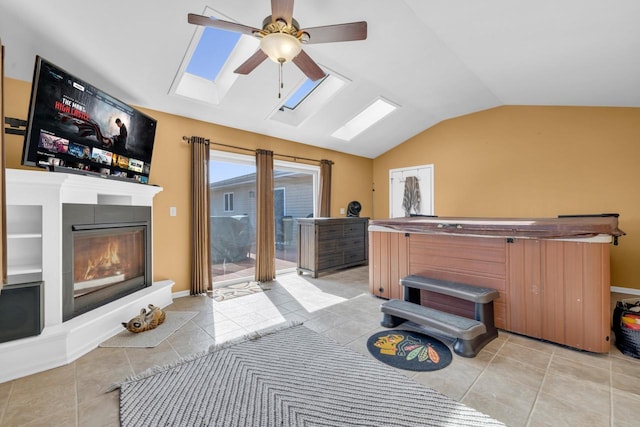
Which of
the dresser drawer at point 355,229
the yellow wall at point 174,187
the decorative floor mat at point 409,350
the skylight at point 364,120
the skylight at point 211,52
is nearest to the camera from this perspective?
the decorative floor mat at point 409,350

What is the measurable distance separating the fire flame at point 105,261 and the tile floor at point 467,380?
2.52ft

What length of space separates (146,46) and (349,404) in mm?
3583

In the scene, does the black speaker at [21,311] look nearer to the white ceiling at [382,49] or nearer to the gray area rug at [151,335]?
the gray area rug at [151,335]

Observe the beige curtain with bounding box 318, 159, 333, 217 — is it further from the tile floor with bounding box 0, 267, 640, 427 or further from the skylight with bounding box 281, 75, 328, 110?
the tile floor with bounding box 0, 267, 640, 427

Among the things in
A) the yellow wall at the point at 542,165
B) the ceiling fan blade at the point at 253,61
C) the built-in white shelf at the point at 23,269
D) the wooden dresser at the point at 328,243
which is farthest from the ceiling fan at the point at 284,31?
the yellow wall at the point at 542,165

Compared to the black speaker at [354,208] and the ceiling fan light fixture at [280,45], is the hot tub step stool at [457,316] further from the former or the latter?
the black speaker at [354,208]

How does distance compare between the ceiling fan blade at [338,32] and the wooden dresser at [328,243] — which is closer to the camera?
the ceiling fan blade at [338,32]

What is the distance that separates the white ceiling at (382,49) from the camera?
7.61ft

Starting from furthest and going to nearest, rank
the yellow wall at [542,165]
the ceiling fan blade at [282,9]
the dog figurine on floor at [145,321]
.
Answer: the yellow wall at [542,165]
the dog figurine on floor at [145,321]
the ceiling fan blade at [282,9]

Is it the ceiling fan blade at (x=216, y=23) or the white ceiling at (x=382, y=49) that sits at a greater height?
the white ceiling at (x=382, y=49)

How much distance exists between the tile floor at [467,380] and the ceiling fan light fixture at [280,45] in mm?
2500

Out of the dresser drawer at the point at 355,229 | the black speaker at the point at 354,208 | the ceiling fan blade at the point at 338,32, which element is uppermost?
the ceiling fan blade at the point at 338,32

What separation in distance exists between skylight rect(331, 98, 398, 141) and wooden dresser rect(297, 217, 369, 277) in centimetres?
174

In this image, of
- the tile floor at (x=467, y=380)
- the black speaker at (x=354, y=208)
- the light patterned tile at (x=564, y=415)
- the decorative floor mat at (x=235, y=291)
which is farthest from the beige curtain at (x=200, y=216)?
the light patterned tile at (x=564, y=415)
